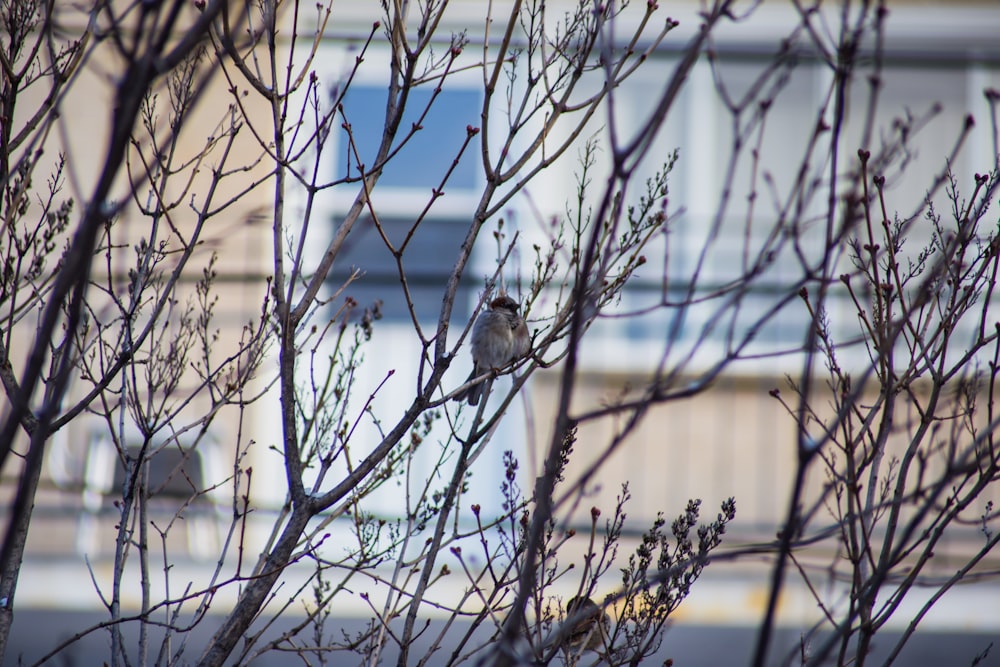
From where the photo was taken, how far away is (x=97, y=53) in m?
6.17

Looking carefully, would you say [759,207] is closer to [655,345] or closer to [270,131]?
[655,345]

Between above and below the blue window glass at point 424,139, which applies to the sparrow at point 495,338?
below

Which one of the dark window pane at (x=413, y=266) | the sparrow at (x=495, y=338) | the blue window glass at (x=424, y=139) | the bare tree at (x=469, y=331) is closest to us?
the bare tree at (x=469, y=331)

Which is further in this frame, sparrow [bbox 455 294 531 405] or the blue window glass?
the blue window glass

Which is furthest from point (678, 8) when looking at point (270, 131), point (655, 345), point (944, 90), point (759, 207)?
point (270, 131)

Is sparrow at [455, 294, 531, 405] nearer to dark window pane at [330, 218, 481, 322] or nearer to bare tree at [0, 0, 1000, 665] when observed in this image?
bare tree at [0, 0, 1000, 665]

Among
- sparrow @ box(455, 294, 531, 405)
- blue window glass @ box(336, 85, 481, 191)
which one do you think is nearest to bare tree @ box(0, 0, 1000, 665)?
sparrow @ box(455, 294, 531, 405)

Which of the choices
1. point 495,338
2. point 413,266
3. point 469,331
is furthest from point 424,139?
point 469,331

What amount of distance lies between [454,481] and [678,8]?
573 cm

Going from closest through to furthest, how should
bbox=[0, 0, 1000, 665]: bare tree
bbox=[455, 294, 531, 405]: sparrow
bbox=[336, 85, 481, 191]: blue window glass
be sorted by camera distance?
bbox=[0, 0, 1000, 665]: bare tree, bbox=[455, 294, 531, 405]: sparrow, bbox=[336, 85, 481, 191]: blue window glass

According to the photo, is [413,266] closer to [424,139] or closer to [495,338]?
[424,139]

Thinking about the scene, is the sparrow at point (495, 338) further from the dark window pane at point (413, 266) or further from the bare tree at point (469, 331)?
the dark window pane at point (413, 266)

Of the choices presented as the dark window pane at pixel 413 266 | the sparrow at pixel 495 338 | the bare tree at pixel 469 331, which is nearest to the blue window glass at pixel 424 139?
the dark window pane at pixel 413 266

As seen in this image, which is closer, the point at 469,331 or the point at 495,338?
the point at 469,331
